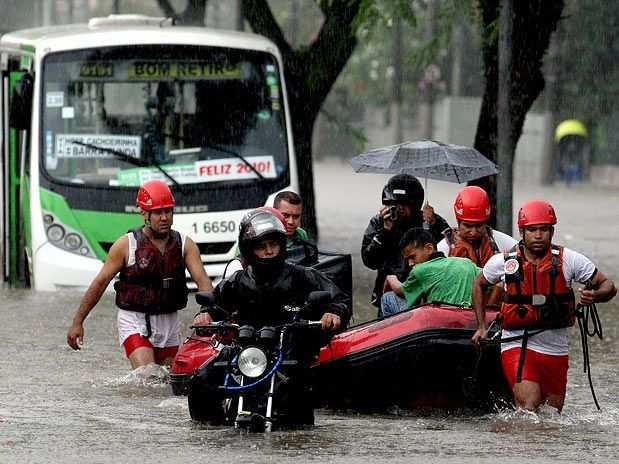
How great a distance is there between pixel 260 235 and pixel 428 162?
385 cm

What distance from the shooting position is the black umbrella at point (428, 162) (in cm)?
1209

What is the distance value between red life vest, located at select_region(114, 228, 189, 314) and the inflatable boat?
945 millimetres

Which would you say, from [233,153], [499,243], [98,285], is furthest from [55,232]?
[499,243]

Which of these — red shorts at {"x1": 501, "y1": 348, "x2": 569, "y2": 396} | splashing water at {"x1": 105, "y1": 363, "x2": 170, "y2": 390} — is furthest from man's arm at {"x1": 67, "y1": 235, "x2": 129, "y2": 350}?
red shorts at {"x1": 501, "y1": 348, "x2": 569, "y2": 396}

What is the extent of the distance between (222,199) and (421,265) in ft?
19.9

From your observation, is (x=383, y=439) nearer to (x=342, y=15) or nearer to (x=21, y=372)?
(x=21, y=372)

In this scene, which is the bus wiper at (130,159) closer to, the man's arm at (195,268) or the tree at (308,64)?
the tree at (308,64)

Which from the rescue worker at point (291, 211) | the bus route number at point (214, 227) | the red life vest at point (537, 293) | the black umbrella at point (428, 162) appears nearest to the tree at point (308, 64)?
the bus route number at point (214, 227)

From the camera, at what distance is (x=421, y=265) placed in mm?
10039

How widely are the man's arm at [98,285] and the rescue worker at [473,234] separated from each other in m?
2.02

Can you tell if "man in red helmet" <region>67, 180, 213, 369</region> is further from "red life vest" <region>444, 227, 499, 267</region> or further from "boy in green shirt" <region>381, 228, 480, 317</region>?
"red life vest" <region>444, 227, 499, 267</region>

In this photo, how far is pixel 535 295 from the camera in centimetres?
909

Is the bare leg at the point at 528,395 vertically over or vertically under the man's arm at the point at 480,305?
under

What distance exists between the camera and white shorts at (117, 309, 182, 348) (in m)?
10.7
